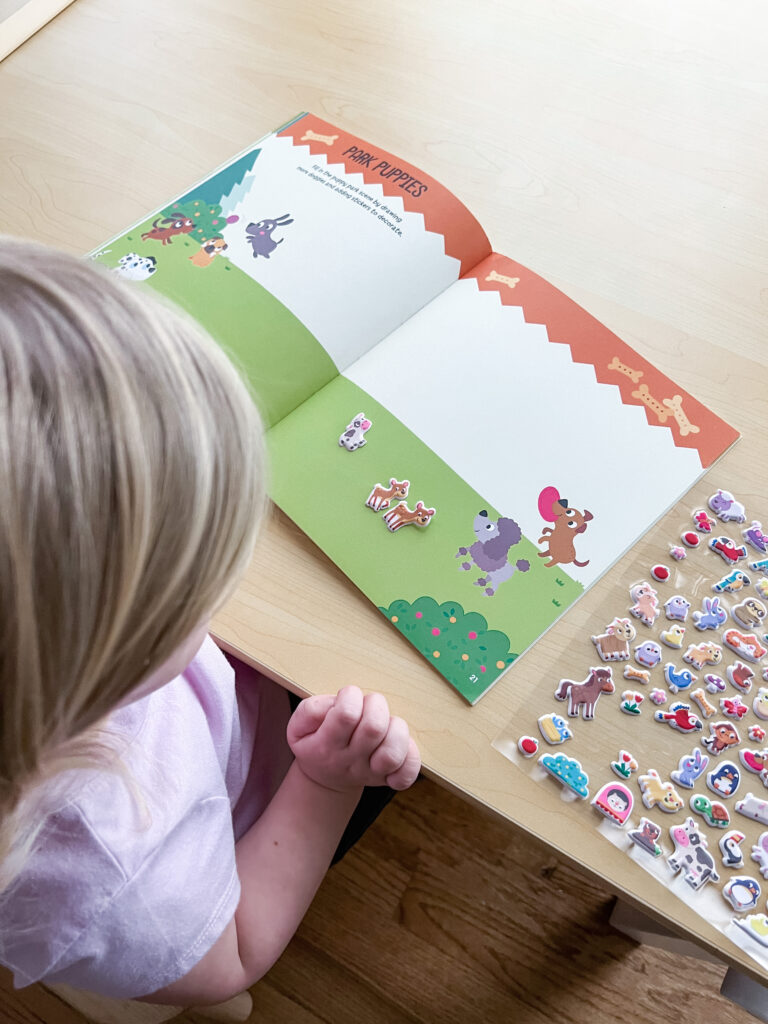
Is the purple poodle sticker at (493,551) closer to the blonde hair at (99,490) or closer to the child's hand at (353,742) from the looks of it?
the child's hand at (353,742)

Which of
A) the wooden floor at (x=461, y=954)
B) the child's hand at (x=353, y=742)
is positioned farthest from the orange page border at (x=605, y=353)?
the wooden floor at (x=461, y=954)

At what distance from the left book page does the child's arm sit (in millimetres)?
237

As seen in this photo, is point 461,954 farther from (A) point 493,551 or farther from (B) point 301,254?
→ (B) point 301,254

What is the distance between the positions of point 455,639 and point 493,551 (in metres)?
0.07

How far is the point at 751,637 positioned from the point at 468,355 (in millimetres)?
288

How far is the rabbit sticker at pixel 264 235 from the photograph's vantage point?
28.1 inches

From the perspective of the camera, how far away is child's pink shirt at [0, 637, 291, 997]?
47cm

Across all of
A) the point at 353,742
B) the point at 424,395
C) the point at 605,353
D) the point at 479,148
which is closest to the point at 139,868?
the point at 353,742

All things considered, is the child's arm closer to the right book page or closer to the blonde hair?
the right book page

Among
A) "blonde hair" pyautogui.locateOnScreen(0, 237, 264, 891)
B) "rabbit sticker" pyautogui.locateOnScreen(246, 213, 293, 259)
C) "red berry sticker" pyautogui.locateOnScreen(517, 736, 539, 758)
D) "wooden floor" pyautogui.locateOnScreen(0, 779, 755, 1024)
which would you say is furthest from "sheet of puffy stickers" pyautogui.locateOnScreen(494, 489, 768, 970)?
"wooden floor" pyautogui.locateOnScreen(0, 779, 755, 1024)

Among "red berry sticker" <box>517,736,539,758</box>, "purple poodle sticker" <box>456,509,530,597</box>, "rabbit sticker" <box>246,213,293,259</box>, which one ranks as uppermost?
"rabbit sticker" <box>246,213,293,259</box>

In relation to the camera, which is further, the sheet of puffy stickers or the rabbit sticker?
the rabbit sticker

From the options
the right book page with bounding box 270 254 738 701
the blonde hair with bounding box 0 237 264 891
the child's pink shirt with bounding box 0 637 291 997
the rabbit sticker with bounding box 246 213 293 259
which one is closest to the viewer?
the blonde hair with bounding box 0 237 264 891

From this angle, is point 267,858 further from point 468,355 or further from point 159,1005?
point 468,355
